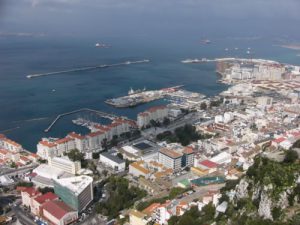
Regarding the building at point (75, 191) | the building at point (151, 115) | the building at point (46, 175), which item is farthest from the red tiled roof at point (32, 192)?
the building at point (151, 115)

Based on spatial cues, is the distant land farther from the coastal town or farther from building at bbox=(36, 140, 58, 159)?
building at bbox=(36, 140, 58, 159)

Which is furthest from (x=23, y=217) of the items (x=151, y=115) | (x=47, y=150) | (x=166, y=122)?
(x=166, y=122)

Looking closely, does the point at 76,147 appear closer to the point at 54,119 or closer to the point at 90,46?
the point at 54,119

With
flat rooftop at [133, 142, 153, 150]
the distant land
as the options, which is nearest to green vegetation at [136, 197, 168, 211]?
flat rooftop at [133, 142, 153, 150]

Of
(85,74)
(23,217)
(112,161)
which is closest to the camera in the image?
(23,217)

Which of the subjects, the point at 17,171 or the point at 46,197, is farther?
the point at 17,171

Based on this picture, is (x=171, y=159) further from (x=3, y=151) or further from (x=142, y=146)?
(x=3, y=151)

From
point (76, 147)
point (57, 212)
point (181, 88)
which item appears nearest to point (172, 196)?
point (57, 212)
